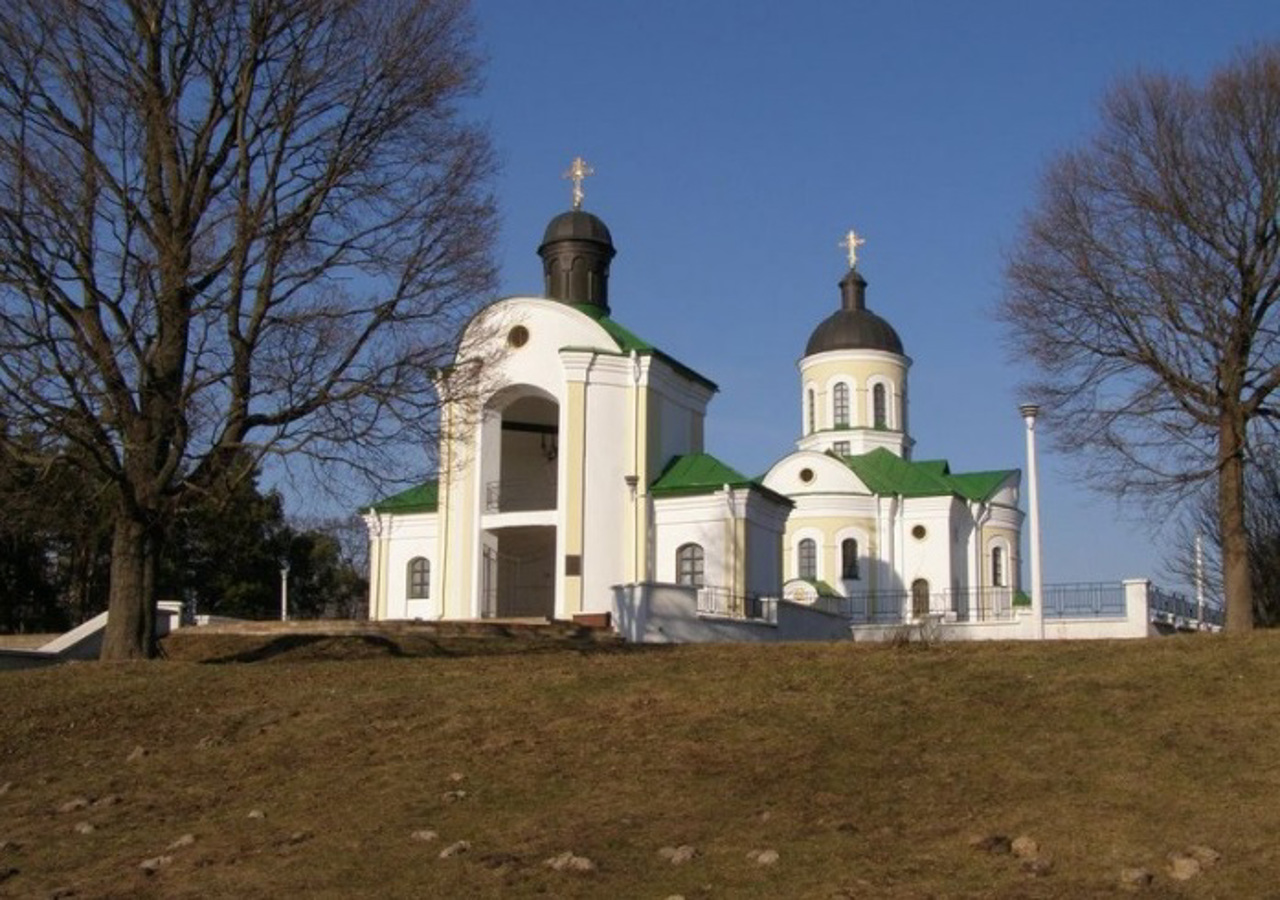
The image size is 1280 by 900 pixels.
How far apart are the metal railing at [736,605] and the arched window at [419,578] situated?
8.51 metres

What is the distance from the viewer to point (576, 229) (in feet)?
135

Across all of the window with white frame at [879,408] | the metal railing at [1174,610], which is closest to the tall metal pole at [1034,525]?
the metal railing at [1174,610]

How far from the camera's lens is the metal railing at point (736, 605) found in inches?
1327

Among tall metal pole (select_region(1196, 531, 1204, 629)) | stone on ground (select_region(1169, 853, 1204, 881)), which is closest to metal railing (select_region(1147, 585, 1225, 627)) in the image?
tall metal pole (select_region(1196, 531, 1204, 629))

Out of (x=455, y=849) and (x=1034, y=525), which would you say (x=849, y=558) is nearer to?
(x=1034, y=525)

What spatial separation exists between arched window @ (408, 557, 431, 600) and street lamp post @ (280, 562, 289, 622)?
9154 millimetres

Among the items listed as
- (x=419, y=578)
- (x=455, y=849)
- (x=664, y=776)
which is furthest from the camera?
(x=419, y=578)

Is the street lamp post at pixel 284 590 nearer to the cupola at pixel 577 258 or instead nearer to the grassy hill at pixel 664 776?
the cupola at pixel 577 258

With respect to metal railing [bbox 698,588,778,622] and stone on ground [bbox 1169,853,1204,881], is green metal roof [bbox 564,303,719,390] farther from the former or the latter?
stone on ground [bbox 1169,853,1204,881]

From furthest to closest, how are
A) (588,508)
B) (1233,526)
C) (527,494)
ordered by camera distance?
(527,494), (588,508), (1233,526)

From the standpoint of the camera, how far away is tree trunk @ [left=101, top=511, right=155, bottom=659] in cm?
1903

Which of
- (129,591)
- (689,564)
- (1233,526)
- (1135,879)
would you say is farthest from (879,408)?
(1135,879)

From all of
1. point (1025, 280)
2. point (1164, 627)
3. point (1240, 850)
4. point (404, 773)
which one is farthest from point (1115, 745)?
point (1164, 627)

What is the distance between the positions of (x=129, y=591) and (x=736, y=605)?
1796cm
